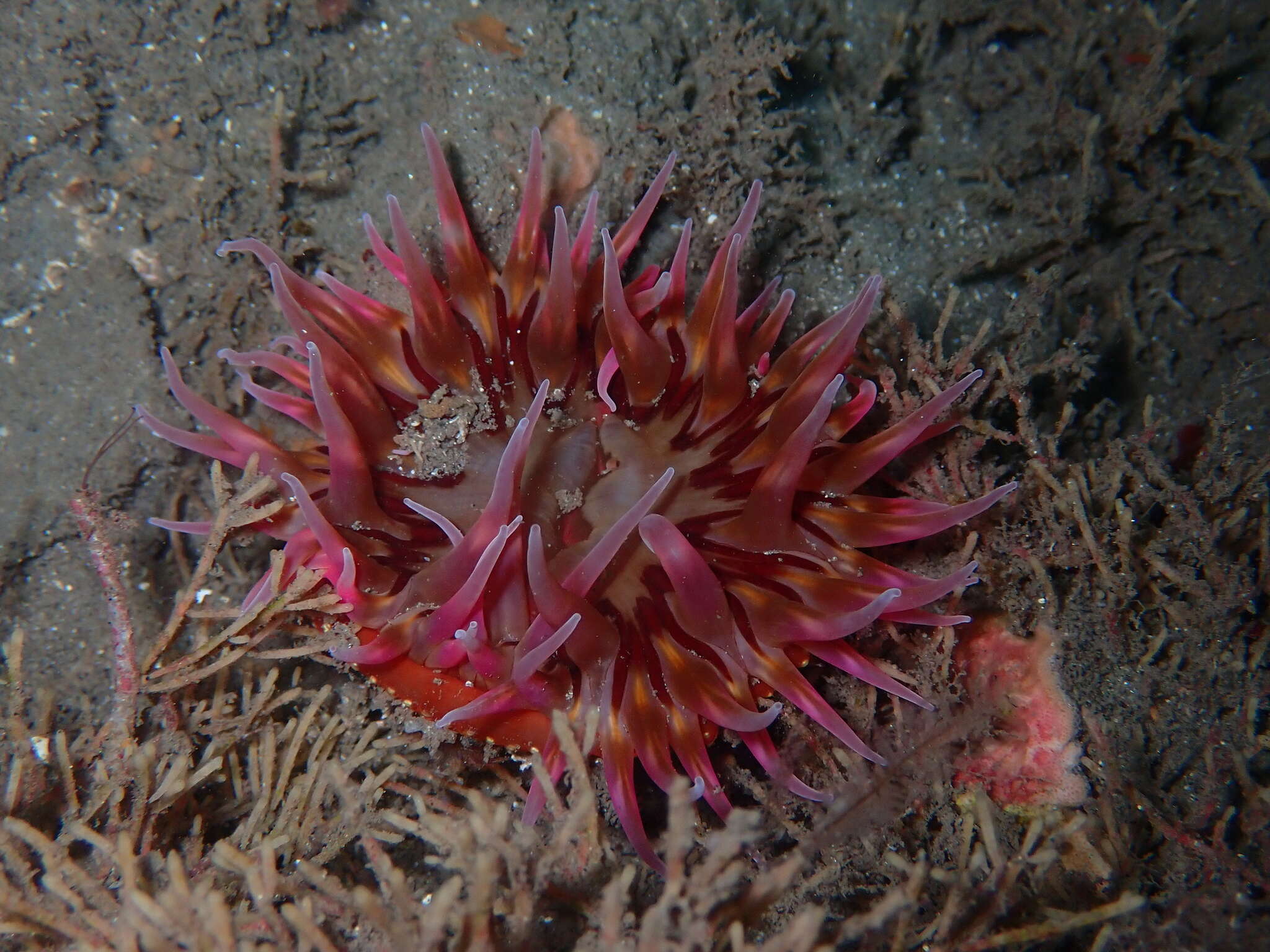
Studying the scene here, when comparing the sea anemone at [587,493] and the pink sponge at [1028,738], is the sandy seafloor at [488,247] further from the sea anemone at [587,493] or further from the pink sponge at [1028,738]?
the sea anemone at [587,493]

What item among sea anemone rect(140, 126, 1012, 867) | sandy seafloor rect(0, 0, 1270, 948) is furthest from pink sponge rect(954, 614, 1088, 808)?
sea anemone rect(140, 126, 1012, 867)

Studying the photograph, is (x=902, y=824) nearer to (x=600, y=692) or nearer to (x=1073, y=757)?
(x=1073, y=757)

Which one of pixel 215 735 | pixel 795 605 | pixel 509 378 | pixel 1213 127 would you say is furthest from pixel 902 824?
pixel 1213 127

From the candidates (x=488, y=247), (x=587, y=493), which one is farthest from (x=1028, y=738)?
(x=488, y=247)

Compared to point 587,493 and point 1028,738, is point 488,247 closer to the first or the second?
point 587,493

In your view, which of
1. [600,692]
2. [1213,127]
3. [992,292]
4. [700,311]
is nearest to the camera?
[600,692]

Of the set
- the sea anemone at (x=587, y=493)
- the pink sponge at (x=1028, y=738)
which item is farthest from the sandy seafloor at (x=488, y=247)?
the sea anemone at (x=587, y=493)
